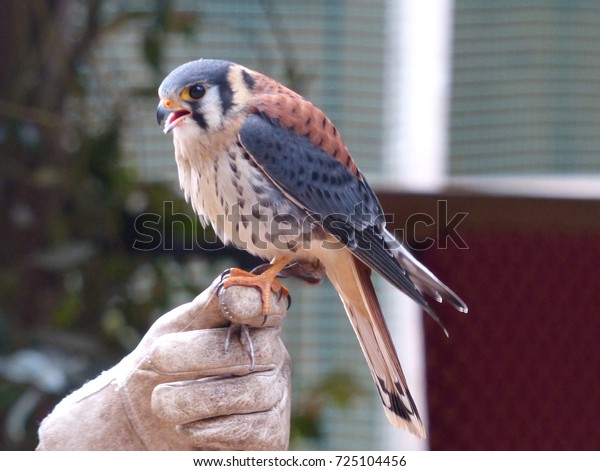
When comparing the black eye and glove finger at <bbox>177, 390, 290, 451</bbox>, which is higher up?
the black eye

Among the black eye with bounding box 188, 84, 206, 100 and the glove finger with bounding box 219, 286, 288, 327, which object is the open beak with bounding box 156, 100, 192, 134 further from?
the glove finger with bounding box 219, 286, 288, 327

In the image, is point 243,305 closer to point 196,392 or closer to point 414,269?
point 196,392

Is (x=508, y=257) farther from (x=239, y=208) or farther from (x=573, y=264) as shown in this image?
(x=239, y=208)

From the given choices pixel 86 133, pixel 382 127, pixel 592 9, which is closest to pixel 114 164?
pixel 86 133

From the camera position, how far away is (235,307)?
77.3 inches

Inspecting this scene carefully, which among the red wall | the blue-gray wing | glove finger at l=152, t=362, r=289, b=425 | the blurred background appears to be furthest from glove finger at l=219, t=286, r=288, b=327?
the red wall

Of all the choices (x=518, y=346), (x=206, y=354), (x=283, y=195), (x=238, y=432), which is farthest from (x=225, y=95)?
(x=518, y=346)

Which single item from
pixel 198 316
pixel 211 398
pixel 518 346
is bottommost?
pixel 518 346

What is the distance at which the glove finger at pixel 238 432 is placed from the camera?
1.98 meters

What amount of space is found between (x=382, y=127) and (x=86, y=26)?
134 centimetres

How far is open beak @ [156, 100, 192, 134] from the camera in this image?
2061 mm

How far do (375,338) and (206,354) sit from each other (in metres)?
0.43

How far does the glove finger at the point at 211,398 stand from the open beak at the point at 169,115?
0.54m

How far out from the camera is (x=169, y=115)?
209 cm
